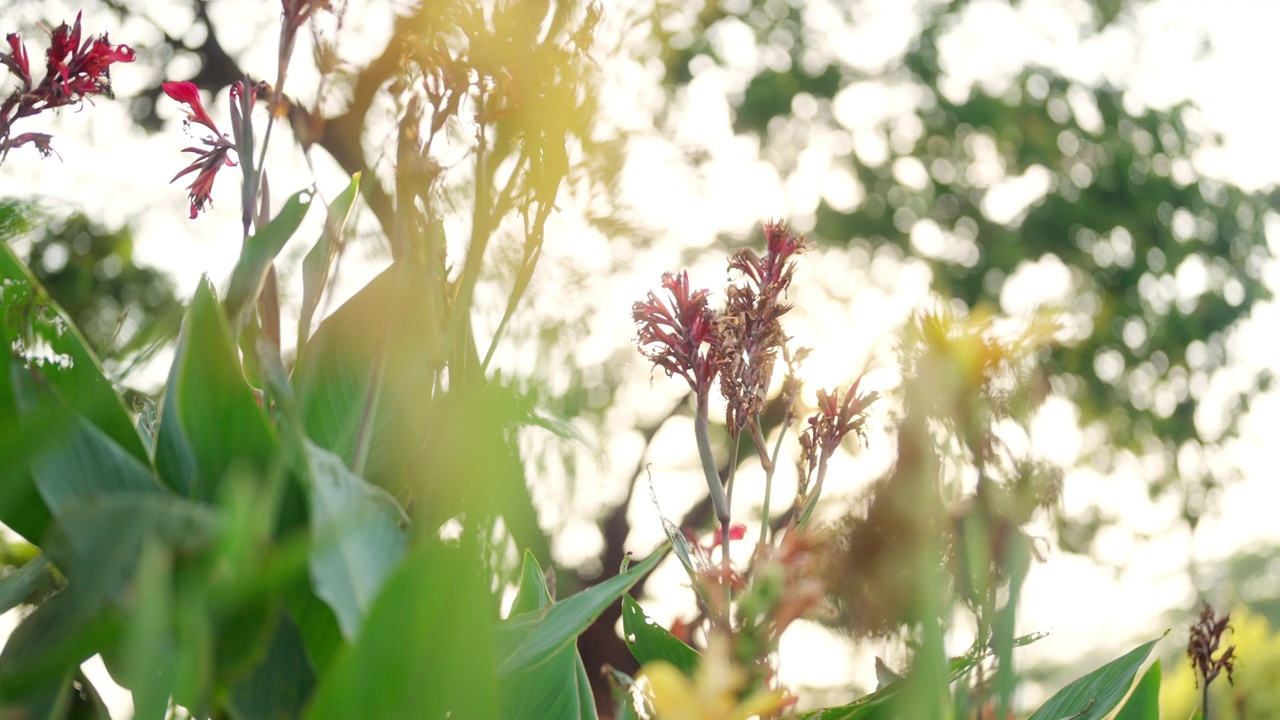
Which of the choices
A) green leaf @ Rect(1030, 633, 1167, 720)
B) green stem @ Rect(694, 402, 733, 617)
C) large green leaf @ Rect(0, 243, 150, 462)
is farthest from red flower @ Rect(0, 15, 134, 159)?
green leaf @ Rect(1030, 633, 1167, 720)

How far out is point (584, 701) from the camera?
77 cm

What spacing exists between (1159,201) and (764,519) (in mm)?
6805

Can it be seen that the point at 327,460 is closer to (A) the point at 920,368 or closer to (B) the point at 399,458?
(B) the point at 399,458

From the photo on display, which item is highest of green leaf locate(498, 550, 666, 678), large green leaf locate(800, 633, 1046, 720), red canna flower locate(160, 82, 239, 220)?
red canna flower locate(160, 82, 239, 220)

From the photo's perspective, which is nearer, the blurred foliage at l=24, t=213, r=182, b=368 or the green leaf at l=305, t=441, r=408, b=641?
the green leaf at l=305, t=441, r=408, b=641

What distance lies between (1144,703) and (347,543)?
2.49ft

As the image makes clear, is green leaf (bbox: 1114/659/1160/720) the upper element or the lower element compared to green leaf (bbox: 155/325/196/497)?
lower

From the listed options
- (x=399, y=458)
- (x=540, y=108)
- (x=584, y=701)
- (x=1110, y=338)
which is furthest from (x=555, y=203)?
(x=1110, y=338)

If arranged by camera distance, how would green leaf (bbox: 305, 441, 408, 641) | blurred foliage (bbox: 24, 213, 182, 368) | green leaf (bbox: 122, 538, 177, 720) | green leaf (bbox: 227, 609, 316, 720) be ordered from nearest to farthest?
1. green leaf (bbox: 122, 538, 177, 720)
2. green leaf (bbox: 305, 441, 408, 641)
3. green leaf (bbox: 227, 609, 316, 720)
4. blurred foliage (bbox: 24, 213, 182, 368)

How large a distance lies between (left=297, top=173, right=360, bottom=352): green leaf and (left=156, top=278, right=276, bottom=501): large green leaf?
6 centimetres

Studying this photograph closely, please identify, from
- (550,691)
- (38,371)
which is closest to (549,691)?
(550,691)

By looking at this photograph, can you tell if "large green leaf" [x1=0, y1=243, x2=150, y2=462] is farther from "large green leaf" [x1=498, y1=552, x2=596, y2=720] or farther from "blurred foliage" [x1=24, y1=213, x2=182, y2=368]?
"blurred foliage" [x1=24, y1=213, x2=182, y2=368]

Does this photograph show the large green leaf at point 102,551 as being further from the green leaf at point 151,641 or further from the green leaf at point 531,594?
the green leaf at point 531,594

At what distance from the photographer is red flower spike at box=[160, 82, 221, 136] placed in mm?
782
